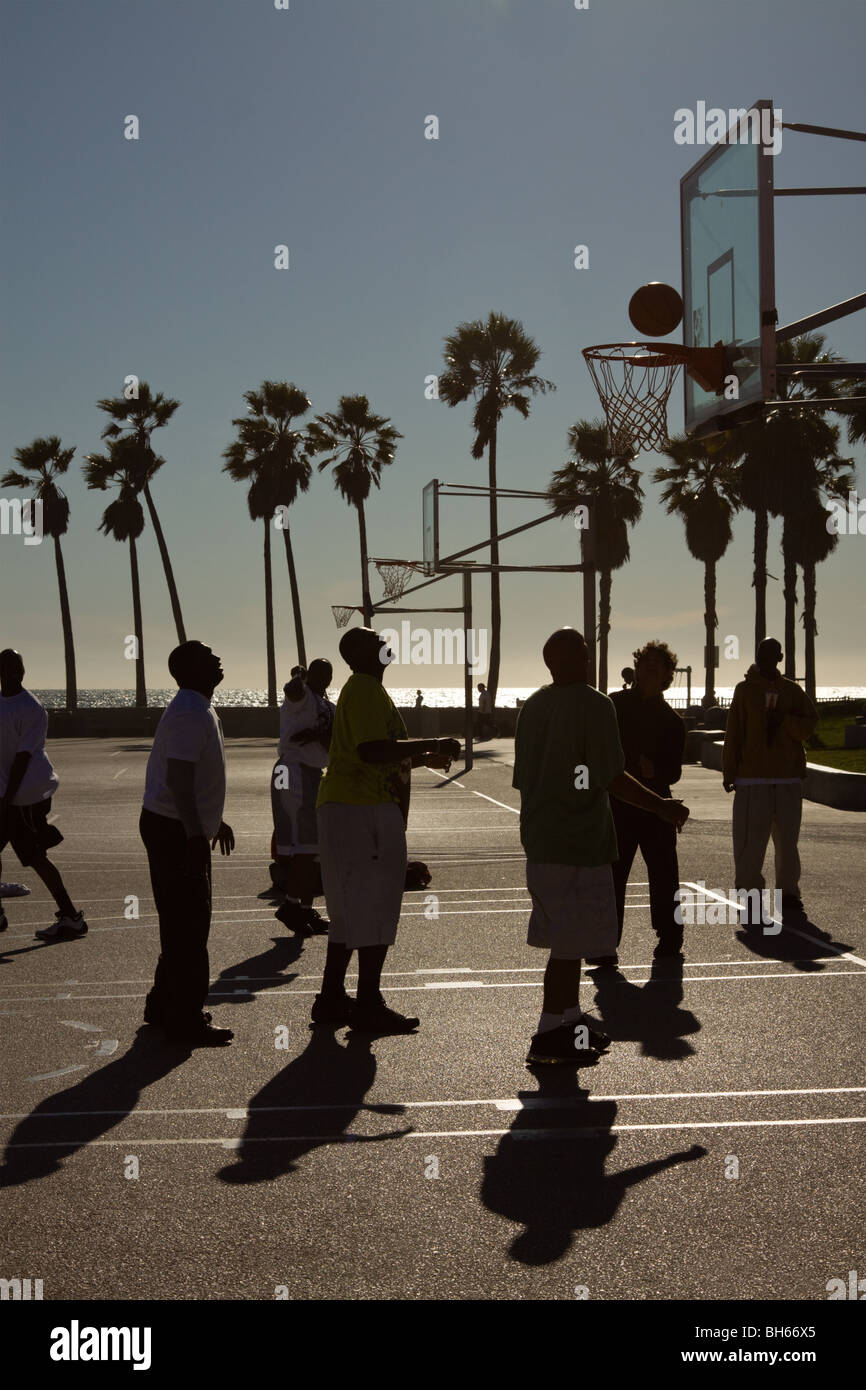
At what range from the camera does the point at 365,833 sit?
23.6 feet

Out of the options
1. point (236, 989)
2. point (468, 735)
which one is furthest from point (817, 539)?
point (236, 989)

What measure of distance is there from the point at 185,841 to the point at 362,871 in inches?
34.6

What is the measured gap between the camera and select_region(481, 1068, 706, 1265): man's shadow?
14.6 feet

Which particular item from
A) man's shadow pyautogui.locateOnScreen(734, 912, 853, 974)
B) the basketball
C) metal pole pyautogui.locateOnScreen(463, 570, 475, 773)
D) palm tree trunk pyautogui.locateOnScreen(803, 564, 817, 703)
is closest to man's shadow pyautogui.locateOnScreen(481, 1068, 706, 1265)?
man's shadow pyautogui.locateOnScreen(734, 912, 853, 974)

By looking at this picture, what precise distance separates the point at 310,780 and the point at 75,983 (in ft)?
9.36

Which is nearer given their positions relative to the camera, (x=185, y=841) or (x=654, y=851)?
(x=185, y=841)

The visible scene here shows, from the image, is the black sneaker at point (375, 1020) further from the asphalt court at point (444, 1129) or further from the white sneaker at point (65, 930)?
the white sneaker at point (65, 930)

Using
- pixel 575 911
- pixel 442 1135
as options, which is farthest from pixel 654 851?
pixel 442 1135

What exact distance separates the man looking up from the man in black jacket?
2603 mm

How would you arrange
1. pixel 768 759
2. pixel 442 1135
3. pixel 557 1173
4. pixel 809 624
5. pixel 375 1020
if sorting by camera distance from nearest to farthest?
pixel 557 1173, pixel 442 1135, pixel 375 1020, pixel 768 759, pixel 809 624

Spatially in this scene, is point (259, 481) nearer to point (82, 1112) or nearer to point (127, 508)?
point (127, 508)

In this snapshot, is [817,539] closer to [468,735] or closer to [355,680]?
[468,735]

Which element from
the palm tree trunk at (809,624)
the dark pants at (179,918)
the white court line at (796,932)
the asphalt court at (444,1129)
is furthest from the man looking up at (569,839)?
the palm tree trunk at (809,624)

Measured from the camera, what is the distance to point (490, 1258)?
422cm
